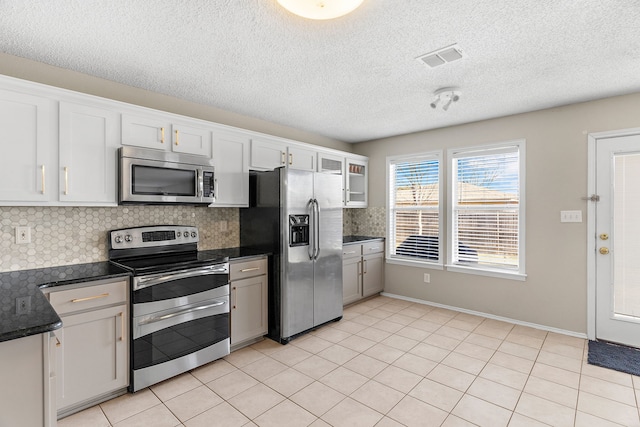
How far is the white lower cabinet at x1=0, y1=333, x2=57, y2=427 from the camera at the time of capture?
1159 mm

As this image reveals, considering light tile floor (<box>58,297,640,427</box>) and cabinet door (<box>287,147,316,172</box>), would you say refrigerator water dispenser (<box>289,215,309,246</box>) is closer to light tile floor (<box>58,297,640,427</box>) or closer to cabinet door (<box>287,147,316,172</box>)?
cabinet door (<box>287,147,316,172</box>)

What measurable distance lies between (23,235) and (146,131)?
118 centimetres

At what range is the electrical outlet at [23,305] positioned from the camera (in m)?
1.41

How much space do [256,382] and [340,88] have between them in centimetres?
263

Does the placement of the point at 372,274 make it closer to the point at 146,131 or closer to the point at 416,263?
the point at 416,263

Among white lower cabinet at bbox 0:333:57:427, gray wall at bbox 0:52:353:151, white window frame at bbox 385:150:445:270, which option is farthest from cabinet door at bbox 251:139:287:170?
white lower cabinet at bbox 0:333:57:427

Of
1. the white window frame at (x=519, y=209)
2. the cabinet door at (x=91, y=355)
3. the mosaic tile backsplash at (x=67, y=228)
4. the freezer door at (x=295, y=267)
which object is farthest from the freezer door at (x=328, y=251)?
the cabinet door at (x=91, y=355)

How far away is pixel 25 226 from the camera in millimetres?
2373

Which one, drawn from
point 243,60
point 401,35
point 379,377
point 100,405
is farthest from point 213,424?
point 401,35

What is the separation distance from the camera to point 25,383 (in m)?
1.20

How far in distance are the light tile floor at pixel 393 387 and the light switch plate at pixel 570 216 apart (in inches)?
48.8

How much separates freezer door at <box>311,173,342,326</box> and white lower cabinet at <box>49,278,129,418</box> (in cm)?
187

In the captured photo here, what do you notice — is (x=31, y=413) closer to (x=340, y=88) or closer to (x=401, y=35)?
(x=401, y=35)

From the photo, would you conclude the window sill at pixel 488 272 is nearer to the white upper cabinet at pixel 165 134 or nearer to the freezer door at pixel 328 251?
the freezer door at pixel 328 251
